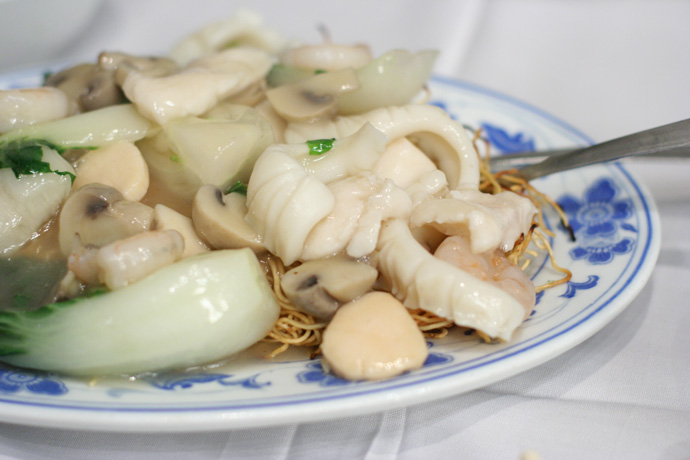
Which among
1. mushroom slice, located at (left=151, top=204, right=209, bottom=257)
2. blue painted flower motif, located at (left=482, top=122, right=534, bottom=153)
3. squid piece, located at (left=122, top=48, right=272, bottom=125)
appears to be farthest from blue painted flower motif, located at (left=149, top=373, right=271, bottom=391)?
blue painted flower motif, located at (left=482, top=122, right=534, bottom=153)

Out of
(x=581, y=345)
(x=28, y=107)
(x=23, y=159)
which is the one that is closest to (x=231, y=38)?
(x=28, y=107)

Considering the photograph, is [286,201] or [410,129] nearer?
[286,201]

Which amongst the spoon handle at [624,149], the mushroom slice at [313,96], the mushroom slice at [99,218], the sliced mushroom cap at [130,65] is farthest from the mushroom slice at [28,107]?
the spoon handle at [624,149]

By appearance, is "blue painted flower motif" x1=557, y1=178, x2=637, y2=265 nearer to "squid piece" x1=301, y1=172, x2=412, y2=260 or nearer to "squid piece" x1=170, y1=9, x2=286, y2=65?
"squid piece" x1=301, y1=172, x2=412, y2=260

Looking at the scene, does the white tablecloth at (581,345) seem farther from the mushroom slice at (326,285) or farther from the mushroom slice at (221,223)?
the mushroom slice at (221,223)

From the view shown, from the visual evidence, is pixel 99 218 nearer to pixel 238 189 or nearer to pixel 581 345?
pixel 238 189

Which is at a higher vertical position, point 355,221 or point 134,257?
point 355,221
